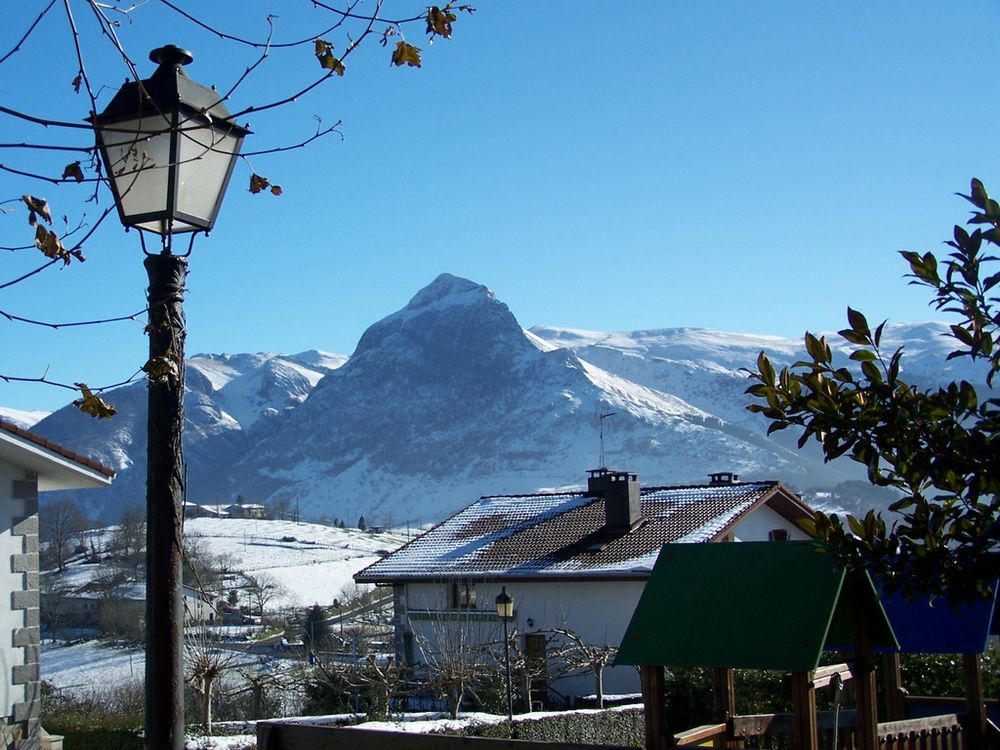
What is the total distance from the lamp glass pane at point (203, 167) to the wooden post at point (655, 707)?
3369 mm

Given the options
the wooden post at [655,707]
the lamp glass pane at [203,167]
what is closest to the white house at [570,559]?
the wooden post at [655,707]

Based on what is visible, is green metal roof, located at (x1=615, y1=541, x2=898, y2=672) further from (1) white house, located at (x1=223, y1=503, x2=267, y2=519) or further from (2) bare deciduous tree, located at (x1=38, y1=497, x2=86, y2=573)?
(1) white house, located at (x1=223, y1=503, x2=267, y2=519)

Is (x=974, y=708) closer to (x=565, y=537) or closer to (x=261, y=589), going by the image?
(x=565, y=537)

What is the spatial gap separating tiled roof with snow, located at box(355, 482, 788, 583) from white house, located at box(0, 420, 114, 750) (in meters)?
17.2

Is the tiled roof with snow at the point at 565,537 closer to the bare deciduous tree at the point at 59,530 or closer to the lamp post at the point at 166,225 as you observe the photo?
→ the lamp post at the point at 166,225

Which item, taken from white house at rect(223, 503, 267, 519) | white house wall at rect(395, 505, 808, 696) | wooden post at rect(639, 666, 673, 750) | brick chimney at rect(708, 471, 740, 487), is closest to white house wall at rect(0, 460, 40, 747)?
wooden post at rect(639, 666, 673, 750)

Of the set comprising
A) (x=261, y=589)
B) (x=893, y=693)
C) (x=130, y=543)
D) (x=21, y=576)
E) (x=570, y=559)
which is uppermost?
(x=130, y=543)

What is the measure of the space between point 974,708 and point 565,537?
22014 millimetres

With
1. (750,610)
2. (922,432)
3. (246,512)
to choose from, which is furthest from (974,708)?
(246,512)

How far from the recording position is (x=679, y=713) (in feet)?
52.5

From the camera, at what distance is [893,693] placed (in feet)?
27.9

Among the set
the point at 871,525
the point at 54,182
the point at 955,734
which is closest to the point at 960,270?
the point at 871,525

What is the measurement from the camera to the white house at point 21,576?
390 inches

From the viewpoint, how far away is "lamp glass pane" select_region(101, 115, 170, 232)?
336 centimetres
